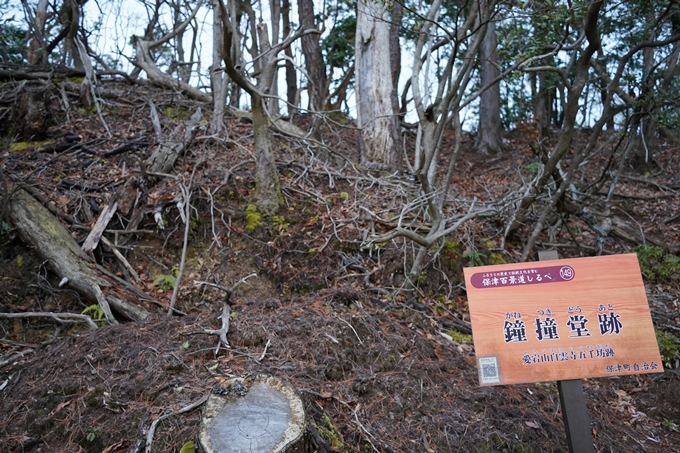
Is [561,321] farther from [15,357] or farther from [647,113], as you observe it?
[647,113]

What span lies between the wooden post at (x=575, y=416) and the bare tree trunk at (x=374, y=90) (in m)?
5.92

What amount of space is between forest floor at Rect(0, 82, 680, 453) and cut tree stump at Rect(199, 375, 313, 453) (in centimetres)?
32

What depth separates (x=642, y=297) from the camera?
3.35m

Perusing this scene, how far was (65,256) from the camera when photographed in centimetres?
565

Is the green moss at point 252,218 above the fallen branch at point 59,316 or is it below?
above

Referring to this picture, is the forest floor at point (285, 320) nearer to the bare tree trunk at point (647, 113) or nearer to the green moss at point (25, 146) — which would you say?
the green moss at point (25, 146)

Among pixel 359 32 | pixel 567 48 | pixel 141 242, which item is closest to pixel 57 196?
pixel 141 242

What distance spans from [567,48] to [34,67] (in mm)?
9256

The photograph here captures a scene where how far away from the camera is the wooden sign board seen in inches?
129

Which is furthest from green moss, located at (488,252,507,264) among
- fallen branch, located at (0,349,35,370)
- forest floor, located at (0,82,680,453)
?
fallen branch, located at (0,349,35,370)

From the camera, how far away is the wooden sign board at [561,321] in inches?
129

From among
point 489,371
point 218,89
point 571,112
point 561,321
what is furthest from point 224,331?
point 218,89

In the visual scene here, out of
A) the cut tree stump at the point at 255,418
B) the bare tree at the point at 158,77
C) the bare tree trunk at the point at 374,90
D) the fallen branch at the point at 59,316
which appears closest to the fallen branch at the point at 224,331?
the cut tree stump at the point at 255,418

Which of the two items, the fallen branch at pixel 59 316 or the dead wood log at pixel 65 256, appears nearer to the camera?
the fallen branch at pixel 59 316
